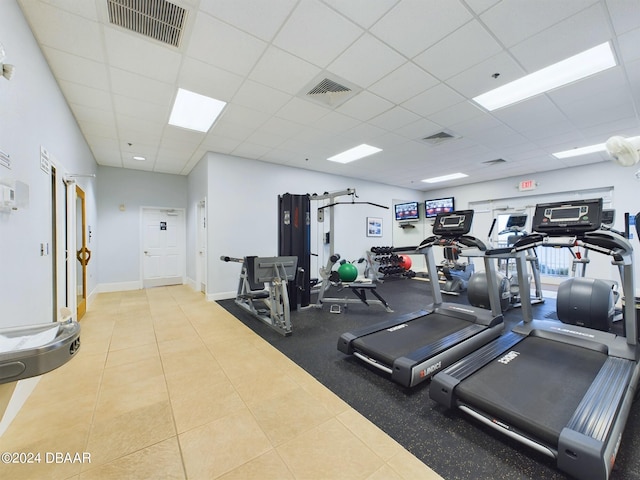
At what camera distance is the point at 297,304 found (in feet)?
15.0

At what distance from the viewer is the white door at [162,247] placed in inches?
263

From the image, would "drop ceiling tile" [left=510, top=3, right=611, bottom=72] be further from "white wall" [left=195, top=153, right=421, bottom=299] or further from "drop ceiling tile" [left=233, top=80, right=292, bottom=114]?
"white wall" [left=195, top=153, right=421, bottom=299]

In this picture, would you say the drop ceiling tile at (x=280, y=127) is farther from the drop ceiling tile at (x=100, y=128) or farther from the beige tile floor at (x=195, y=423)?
the beige tile floor at (x=195, y=423)

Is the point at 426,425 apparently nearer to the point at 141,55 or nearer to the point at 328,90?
the point at 328,90

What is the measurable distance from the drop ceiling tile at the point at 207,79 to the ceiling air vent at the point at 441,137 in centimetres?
326

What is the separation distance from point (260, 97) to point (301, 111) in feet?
2.02

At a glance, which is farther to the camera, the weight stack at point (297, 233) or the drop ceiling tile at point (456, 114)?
the weight stack at point (297, 233)

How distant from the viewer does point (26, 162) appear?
212cm

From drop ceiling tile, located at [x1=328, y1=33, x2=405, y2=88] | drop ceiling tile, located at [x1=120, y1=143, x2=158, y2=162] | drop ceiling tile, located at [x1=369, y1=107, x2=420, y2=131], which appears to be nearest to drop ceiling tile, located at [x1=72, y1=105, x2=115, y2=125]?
drop ceiling tile, located at [x1=120, y1=143, x2=158, y2=162]

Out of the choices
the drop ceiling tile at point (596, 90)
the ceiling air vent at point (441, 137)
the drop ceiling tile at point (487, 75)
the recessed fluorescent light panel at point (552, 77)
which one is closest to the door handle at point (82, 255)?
the drop ceiling tile at point (487, 75)

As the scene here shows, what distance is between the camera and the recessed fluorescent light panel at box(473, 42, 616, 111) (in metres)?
2.57

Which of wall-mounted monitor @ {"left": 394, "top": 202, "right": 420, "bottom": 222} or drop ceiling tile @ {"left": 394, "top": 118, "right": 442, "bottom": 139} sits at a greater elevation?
drop ceiling tile @ {"left": 394, "top": 118, "right": 442, "bottom": 139}

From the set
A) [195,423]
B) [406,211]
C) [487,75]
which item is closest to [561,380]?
[195,423]

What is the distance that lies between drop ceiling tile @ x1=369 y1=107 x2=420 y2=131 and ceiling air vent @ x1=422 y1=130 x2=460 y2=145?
2.58 feet
